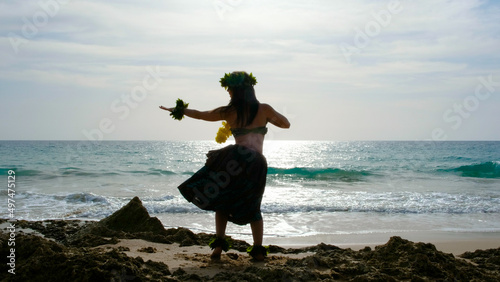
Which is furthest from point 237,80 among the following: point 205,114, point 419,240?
point 419,240

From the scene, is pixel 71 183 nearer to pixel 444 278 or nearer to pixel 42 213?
pixel 42 213

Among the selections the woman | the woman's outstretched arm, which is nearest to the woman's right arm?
the woman

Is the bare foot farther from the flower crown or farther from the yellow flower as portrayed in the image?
the flower crown

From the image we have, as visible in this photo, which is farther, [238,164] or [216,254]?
[216,254]

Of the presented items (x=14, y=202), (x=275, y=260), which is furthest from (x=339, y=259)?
(x=14, y=202)

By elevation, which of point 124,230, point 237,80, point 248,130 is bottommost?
point 124,230

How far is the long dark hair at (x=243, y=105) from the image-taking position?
13.6 ft

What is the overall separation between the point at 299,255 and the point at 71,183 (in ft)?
45.4

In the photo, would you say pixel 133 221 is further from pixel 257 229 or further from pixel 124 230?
pixel 257 229

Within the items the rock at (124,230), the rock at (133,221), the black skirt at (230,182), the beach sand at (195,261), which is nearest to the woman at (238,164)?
the black skirt at (230,182)

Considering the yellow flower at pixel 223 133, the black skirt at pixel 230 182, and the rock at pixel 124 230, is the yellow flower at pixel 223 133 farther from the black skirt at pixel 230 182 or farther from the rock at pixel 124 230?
the rock at pixel 124 230

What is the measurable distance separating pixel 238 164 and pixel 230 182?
0.58 ft

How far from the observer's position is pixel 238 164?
161 inches

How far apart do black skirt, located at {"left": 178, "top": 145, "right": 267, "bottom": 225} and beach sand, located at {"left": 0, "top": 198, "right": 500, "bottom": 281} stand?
0.51 m
